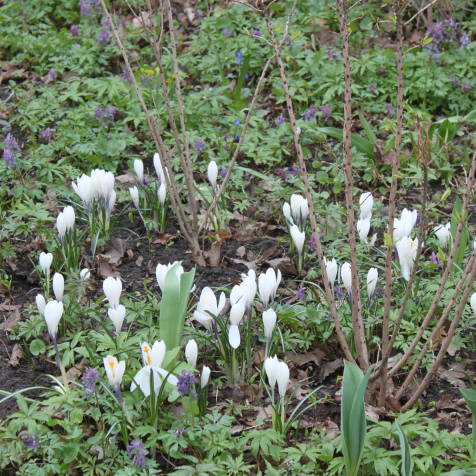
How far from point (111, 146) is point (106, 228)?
98cm

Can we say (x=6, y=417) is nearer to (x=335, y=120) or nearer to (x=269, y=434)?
(x=269, y=434)

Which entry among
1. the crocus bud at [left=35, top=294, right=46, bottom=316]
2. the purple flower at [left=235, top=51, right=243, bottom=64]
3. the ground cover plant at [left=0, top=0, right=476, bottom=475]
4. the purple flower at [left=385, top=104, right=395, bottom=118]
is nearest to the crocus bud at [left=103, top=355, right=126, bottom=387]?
the ground cover plant at [left=0, top=0, right=476, bottom=475]

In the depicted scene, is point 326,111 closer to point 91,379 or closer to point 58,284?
point 58,284

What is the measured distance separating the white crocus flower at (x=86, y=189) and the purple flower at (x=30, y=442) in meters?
1.56

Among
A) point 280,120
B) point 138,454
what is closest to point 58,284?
point 138,454

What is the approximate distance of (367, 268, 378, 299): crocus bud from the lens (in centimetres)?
327

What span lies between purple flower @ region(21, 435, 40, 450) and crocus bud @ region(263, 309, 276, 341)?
991 mm

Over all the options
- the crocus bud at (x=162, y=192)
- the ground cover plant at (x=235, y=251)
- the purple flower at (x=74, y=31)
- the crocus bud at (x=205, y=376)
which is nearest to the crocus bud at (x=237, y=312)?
the ground cover plant at (x=235, y=251)

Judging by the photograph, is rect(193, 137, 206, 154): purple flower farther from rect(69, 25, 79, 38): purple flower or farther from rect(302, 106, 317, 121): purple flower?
rect(69, 25, 79, 38): purple flower

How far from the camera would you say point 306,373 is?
3.29 m

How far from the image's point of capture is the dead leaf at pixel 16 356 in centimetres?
327

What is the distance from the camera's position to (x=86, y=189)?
3.87 m

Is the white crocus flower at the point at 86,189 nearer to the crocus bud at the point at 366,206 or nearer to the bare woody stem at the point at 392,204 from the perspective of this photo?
the crocus bud at the point at 366,206

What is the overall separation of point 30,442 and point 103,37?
14.4ft
